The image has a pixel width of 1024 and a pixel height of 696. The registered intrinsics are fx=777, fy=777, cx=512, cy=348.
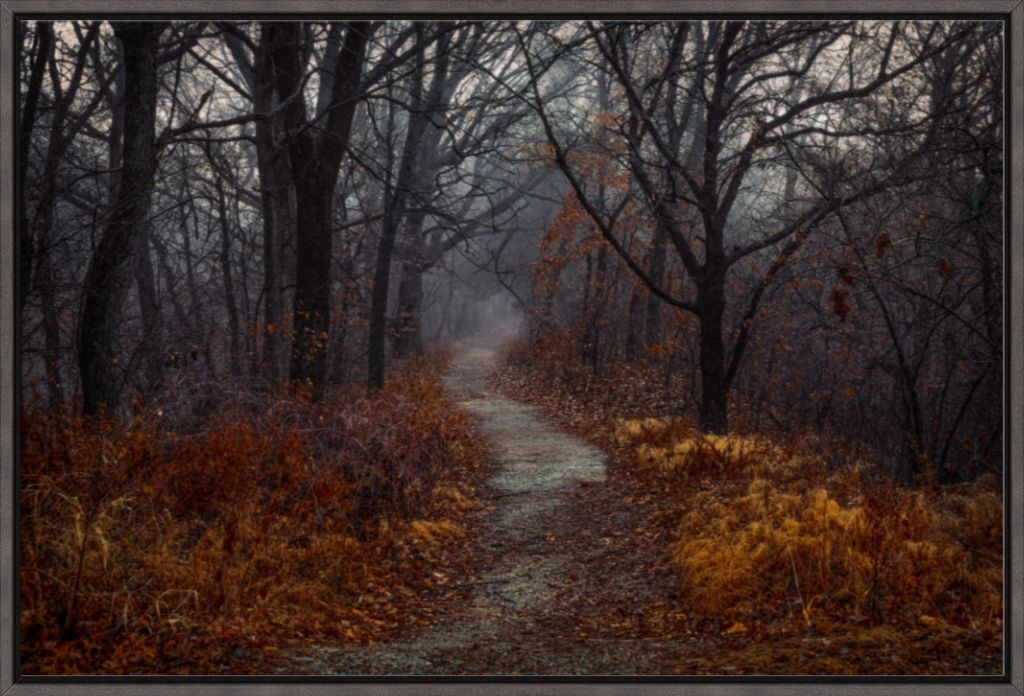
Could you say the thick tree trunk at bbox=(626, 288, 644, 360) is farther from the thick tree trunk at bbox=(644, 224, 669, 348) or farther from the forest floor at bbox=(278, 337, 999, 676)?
the forest floor at bbox=(278, 337, 999, 676)

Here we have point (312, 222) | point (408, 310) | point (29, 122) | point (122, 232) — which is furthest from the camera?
point (408, 310)

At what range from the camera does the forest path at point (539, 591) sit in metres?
3.91

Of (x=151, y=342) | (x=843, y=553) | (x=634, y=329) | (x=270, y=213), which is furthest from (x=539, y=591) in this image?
(x=634, y=329)

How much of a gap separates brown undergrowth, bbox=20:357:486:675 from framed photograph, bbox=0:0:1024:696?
0.03 metres

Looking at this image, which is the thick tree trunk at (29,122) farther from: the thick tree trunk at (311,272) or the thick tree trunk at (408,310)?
the thick tree trunk at (408,310)

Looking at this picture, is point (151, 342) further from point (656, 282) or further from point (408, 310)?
point (408, 310)

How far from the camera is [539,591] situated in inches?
210

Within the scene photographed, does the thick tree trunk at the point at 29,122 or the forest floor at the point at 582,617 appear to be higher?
the thick tree trunk at the point at 29,122

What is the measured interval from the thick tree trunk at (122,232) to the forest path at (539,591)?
132 inches

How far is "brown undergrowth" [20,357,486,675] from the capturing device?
3.71 metres

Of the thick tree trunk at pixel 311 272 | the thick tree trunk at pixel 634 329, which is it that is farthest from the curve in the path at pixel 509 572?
the thick tree trunk at pixel 634 329

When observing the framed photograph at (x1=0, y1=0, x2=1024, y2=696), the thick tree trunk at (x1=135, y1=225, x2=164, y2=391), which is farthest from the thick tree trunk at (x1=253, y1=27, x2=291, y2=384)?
the thick tree trunk at (x1=135, y1=225, x2=164, y2=391)

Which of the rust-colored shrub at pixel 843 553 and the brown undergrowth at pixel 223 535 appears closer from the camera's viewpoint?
the brown undergrowth at pixel 223 535

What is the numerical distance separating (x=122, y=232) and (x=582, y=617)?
14.9 feet
